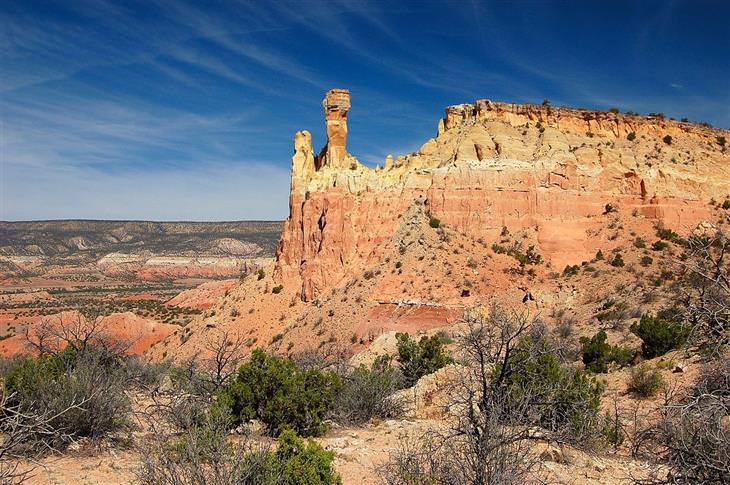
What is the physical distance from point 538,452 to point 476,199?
2922cm

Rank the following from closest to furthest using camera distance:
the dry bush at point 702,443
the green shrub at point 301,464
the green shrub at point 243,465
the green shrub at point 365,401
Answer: the dry bush at point 702,443 < the green shrub at point 243,465 < the green shrub at point 301,464 < the green shrub at point 365,401

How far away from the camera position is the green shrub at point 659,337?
56.2 feet

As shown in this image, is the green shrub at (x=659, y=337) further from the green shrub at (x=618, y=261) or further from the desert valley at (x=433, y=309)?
the green shrub at (x=618, y=261)

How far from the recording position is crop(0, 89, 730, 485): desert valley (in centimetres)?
1120

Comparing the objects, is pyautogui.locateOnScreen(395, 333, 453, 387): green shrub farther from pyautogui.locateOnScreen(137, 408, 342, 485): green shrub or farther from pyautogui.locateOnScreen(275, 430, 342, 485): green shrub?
pyautogui.locateOnScreen(137, 408, 342, 485): green shrub

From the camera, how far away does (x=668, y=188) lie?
4141 centimetres

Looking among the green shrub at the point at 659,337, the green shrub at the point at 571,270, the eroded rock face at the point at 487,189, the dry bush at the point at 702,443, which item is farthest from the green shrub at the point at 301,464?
the green shrub at the point at 571,270

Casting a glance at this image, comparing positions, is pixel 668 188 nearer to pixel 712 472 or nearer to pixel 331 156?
pixel 331 156

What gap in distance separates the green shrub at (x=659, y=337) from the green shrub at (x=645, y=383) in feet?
9.93

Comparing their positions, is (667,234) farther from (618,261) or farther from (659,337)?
(659,337)

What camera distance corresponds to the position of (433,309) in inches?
1278

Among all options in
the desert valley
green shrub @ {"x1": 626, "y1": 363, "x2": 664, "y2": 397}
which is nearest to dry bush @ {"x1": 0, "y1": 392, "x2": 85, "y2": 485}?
the desert valley

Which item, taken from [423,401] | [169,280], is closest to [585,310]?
[423,401]

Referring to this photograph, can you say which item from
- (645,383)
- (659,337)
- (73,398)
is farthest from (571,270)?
(73,398)
